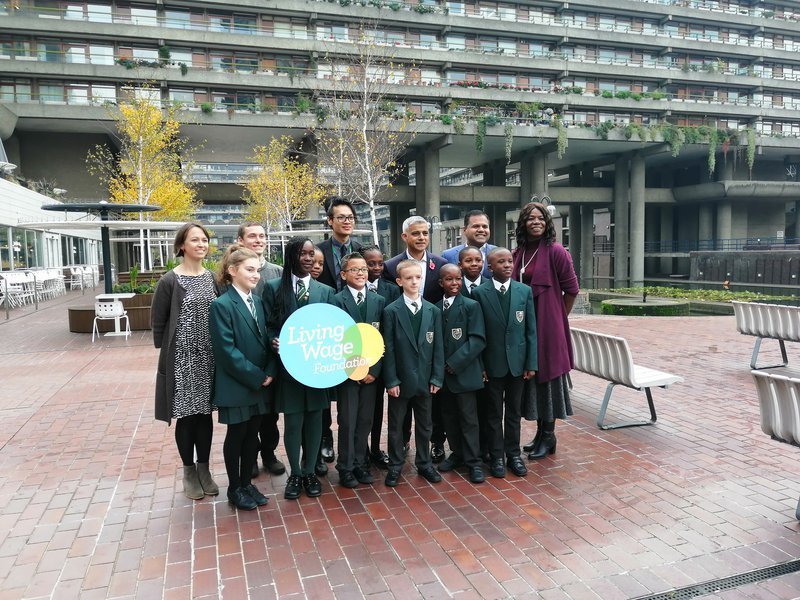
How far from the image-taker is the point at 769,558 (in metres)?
3.04

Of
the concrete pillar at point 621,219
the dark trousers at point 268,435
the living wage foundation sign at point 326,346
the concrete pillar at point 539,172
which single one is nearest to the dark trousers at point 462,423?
the living wage foundation sign at point 326,346

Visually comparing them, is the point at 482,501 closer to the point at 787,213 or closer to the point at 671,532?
the point at 671,532

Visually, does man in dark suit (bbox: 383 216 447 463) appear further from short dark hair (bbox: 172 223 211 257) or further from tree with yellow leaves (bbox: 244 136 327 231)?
tree with yellow leaves (bbox: 244 136 327 231)

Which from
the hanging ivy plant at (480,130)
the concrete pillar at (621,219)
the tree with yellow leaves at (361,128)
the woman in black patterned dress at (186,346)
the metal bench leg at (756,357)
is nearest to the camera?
the woman in black patterned dress at (186,346)

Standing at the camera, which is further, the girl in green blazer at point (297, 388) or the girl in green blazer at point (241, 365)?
the girl in green blazer at point (297, 388)

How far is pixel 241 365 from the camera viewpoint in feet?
11.4

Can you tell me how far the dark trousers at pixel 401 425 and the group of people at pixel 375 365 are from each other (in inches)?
0.4

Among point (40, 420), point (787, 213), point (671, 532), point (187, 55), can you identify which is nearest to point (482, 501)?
point (671, 532)

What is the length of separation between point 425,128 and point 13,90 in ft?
76.1

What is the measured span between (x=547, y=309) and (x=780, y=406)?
171 centimetres

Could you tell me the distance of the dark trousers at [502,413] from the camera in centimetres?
425

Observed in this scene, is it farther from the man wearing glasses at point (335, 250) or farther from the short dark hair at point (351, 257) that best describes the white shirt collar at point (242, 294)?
the man wearing glasses at point (335, 250)

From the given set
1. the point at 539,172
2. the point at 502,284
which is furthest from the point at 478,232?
the point at 539,172

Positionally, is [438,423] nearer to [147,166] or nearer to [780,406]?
[780,406]
